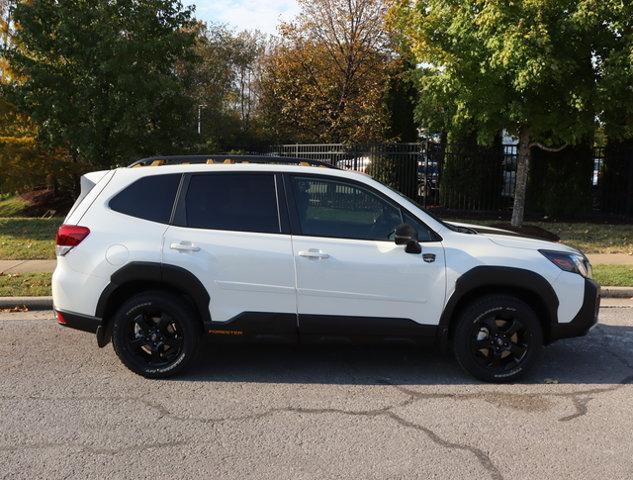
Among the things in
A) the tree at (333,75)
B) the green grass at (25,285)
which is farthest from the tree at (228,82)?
the green grass at (25,285)

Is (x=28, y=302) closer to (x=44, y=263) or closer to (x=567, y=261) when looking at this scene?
(x=44, y=263)

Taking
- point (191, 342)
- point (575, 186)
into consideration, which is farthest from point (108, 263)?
point (575, 186)

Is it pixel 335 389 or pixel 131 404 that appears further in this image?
pixel 335 389

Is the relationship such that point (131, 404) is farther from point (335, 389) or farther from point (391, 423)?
point (391, 423)

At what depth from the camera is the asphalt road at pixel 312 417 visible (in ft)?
11.6

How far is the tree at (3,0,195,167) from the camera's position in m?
13.5

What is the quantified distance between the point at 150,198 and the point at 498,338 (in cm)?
304

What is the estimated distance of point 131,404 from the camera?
4438mm

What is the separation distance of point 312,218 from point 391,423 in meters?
1.71

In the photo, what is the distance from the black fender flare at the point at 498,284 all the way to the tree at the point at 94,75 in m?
10.5

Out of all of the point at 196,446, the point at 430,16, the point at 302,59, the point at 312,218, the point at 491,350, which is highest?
the point at 302,59

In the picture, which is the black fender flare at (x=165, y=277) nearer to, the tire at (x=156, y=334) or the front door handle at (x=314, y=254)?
the tire at (x=156, y=334)

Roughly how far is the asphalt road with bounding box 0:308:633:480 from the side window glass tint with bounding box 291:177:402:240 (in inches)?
48.2

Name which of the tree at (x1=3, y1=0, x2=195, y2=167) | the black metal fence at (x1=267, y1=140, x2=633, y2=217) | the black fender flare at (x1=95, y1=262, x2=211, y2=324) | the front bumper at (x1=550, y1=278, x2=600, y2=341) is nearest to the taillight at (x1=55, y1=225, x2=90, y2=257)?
the black fender flare at (x1=95, y1=262, x2=211, y2=324)
